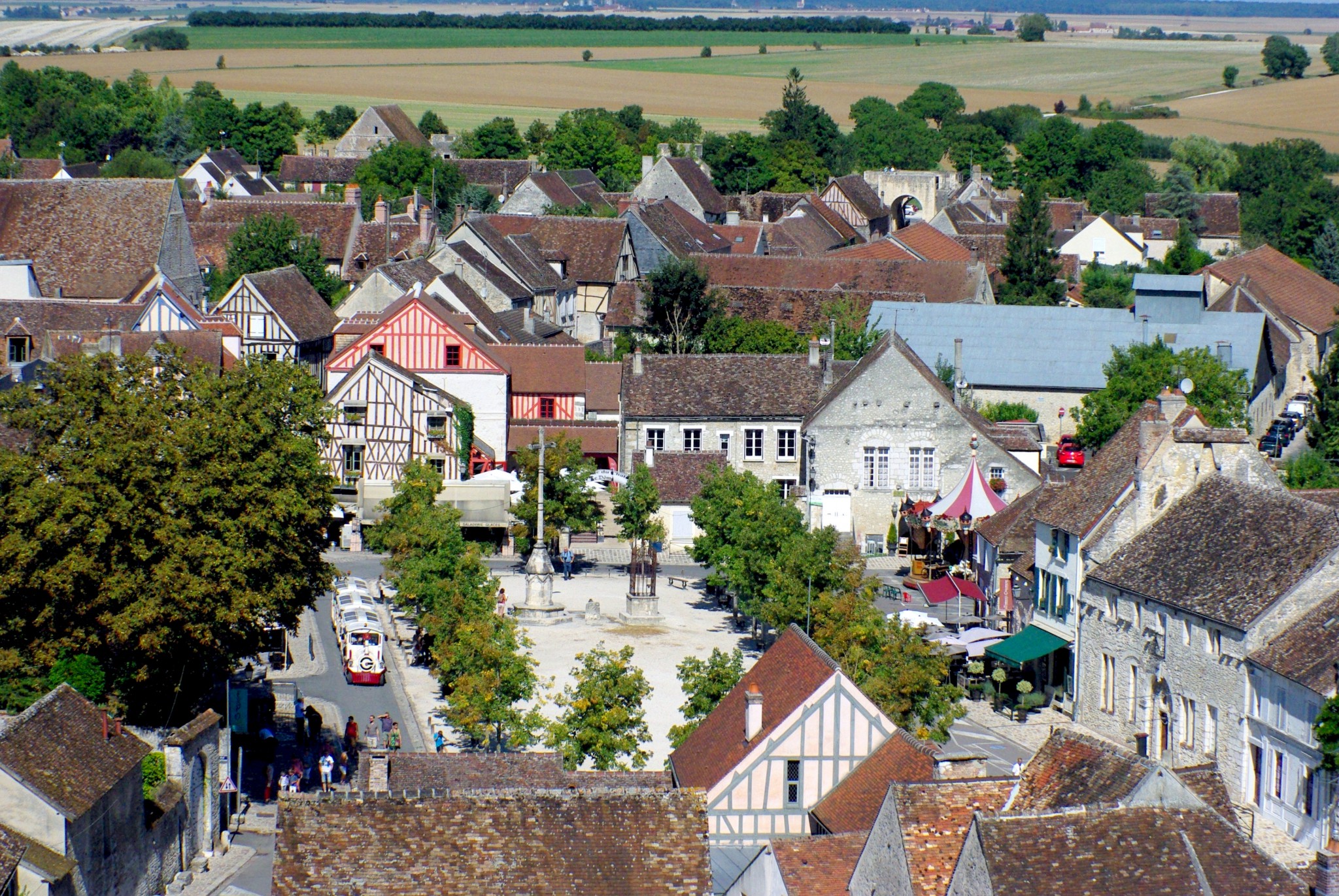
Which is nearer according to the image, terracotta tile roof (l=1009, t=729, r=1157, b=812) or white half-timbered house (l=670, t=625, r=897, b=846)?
terracotta tile roof (l=1009, t=729, r=1157, b=812)

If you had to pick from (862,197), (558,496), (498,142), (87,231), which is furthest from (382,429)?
(498,142)

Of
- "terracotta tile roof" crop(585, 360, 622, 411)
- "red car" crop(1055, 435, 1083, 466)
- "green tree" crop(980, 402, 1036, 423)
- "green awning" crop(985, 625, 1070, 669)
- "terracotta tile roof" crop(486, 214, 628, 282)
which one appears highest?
"terracotta tile roof" crop(486, 214, 628, 282)

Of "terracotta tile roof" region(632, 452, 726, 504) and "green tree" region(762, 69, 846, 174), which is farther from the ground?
"green tree" region(762, 69, 846, 174)

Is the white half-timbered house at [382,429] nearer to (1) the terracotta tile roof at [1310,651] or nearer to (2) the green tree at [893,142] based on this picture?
(1) the terracotta tile roof at [1310,651]

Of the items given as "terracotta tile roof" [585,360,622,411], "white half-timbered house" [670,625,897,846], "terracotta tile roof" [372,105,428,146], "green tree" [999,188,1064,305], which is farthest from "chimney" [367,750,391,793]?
"terracotta tile roof" [372,105,428,146]

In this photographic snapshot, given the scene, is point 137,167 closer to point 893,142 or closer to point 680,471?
point 893,142

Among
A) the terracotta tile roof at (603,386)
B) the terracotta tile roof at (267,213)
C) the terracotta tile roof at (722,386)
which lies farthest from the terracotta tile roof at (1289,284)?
the terracotta tile roof at (267,213)

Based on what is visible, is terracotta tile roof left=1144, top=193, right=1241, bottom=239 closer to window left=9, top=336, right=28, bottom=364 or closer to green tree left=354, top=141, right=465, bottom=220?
green tree left=354, top=141, right=465, bottom=220
